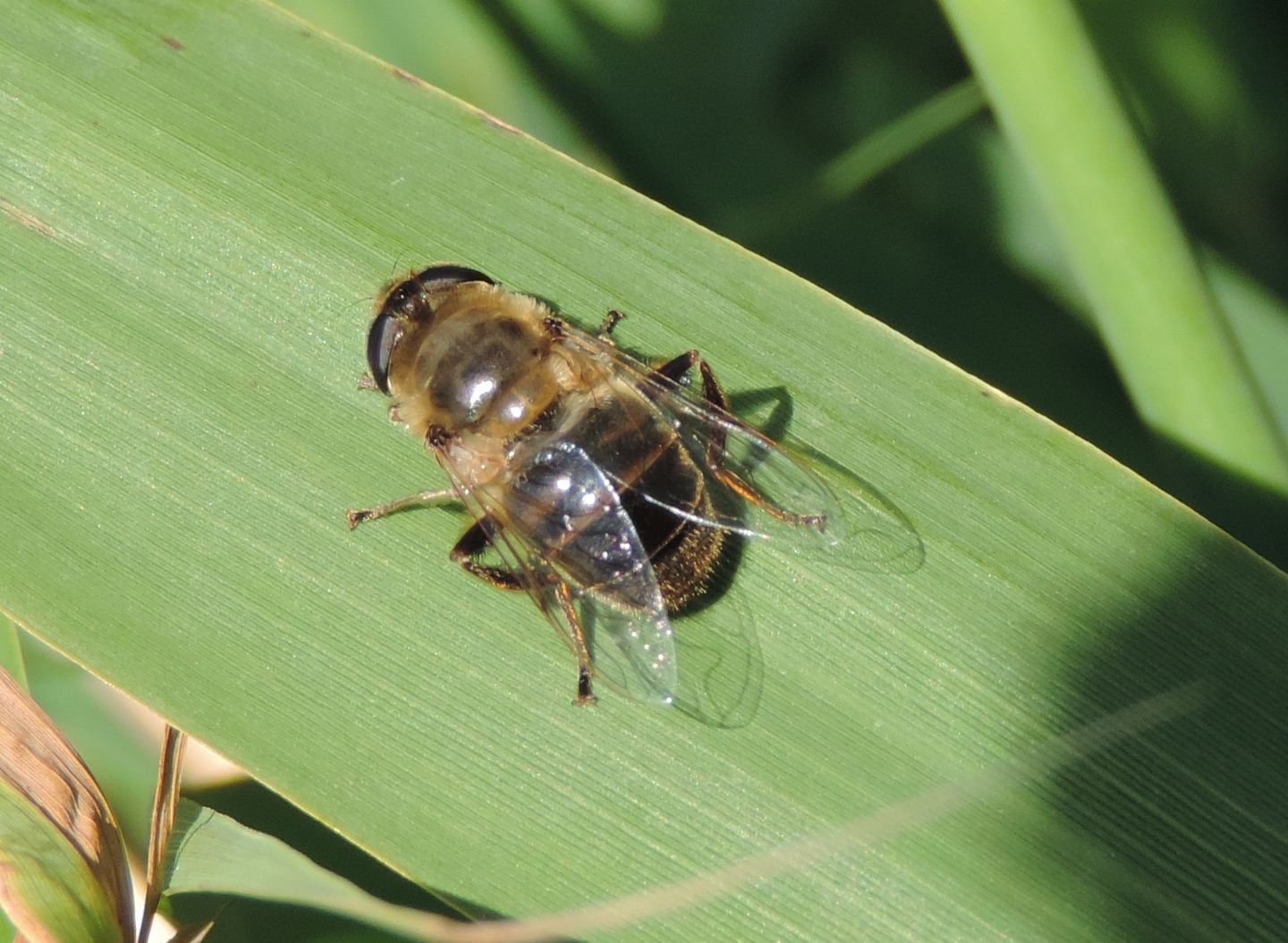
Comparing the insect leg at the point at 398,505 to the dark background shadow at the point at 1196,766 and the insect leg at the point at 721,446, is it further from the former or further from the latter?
the dark background shadow at the point at 1196,766

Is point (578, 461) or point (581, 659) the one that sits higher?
point (578, 461)

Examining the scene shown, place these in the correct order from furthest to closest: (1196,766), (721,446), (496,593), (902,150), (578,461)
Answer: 1. (902,150)
2. (721,446)
3. (578,461)
4. (496,593)
5. (1196,766)

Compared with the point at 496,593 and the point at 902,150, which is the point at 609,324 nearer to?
the point at 496,593

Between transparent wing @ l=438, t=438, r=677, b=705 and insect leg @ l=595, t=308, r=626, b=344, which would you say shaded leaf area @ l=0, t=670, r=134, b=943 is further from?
insect leg @ l=595, t=308, r=626, b=344

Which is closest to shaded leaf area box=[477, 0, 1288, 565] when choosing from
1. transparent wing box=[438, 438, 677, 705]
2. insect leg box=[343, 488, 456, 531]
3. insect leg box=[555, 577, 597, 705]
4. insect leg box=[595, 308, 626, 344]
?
insect leg box=[595, 308, 626, 344]

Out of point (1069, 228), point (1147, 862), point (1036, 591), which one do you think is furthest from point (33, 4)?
point (1147, 862)

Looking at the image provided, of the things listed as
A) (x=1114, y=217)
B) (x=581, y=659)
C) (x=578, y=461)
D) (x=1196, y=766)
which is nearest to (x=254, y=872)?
(x=581, y=659)
